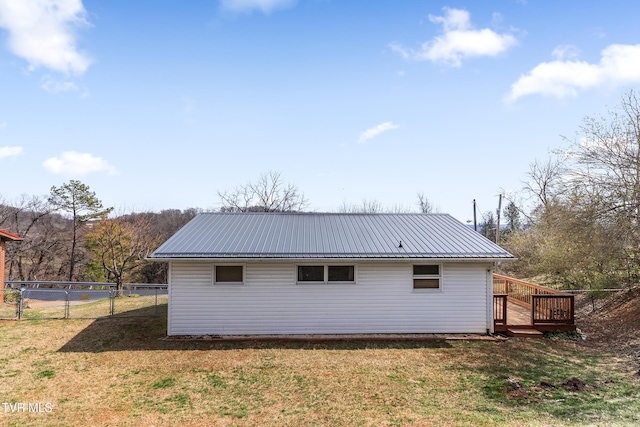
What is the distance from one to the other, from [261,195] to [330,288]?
25.3 m

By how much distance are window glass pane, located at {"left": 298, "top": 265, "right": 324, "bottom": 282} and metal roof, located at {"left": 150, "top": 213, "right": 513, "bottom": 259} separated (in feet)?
1.88

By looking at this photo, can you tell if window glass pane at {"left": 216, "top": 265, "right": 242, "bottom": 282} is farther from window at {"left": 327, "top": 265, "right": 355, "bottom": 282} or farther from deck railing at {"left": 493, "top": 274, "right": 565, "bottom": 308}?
deck railing at {"left": 493, "top": 274, "right": 565, "bottom": 308}

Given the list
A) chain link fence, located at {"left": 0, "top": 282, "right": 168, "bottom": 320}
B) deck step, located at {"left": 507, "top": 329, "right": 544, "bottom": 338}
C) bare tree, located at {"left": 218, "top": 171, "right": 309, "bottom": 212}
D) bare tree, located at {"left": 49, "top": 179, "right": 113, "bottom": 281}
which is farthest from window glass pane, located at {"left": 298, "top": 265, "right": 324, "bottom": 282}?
bare tree, located at {"left": 218, "top": 171, "right": 309, "bottom": 212}

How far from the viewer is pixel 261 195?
34406 millimetres

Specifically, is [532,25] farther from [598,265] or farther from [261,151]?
[261,151]

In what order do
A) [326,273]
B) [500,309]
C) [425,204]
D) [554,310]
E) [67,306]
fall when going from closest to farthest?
1. [326,273]
2. [554,310]
3. [500,309]
4. [67,306]
5. [425,204]

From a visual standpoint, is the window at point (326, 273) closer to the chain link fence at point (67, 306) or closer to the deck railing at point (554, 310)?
the deck railing at point (554, 310)

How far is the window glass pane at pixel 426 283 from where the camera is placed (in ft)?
33.6

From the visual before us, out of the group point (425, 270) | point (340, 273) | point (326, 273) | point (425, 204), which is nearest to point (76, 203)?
point (326, 273)

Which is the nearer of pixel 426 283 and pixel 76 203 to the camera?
pixel 426 283

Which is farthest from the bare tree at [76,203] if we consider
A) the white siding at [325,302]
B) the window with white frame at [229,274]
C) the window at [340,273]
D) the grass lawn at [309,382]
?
the window at [340,273]

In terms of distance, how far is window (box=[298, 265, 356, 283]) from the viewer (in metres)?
10.2

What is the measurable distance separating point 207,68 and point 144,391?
11867 millimetres

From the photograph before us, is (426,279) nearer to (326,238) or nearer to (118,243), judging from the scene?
(326,238)
